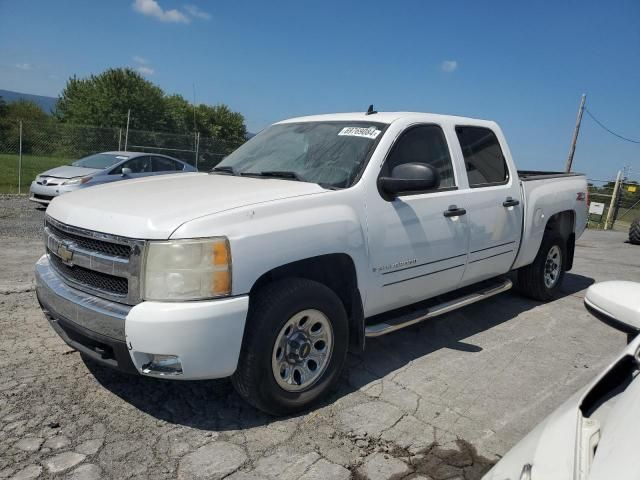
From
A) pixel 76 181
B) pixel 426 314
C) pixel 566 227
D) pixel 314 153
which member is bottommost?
pixel 76 181

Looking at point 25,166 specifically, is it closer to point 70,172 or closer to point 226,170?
point 70,172

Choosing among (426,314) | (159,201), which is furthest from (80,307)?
(426,314)

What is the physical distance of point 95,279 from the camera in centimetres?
293

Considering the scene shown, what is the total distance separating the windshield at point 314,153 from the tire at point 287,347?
87 cm

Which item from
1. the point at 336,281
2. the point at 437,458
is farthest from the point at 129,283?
the point at 437,458

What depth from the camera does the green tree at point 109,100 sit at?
39438 mm

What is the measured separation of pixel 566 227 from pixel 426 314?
3027 millimetres

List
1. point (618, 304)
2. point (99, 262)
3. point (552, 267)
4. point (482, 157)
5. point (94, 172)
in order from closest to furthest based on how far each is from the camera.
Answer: point (618, 304), point (99, 262), point (482, 157), point (552, 267), point (94, 172)

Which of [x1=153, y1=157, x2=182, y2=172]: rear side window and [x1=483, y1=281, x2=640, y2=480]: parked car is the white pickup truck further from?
[x1=153, y1=157, x2=182, y2=172]: rear side window

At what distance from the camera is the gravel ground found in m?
2.62

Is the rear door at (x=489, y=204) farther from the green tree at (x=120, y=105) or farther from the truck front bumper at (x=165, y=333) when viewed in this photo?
the green tree at (x=120, y=105)

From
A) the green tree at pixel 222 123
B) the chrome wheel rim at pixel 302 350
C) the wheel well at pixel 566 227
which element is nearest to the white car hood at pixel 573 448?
the chrome wheel rim at pixel 302 350

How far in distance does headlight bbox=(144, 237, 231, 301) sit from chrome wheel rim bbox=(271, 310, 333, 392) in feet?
1.88

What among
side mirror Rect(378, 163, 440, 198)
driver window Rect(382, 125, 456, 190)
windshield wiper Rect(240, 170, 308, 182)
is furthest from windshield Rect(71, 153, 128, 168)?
side mirror Rect(378, 163, 440, 198)
